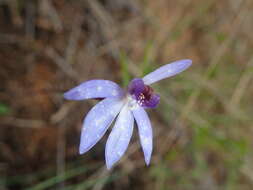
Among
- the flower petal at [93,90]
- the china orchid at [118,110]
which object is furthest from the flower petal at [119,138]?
the flower petal at [93,90]

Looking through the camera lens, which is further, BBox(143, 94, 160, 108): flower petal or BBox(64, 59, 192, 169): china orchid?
BBox(143, 94, 160, 108): flower petal

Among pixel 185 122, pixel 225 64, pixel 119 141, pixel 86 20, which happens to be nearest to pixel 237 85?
pixel 225 64

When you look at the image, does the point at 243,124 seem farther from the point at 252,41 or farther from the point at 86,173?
the point at 86,173

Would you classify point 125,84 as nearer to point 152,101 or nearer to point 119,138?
point 152,101

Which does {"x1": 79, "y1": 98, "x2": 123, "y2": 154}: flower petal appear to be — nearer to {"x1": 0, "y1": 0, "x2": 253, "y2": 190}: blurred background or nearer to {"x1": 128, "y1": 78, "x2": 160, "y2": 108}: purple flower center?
{"x1": 128, "y1": 78, "x2": 160, "y2": 108}: purple flower center

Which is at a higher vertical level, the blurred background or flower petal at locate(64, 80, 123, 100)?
the blurred background

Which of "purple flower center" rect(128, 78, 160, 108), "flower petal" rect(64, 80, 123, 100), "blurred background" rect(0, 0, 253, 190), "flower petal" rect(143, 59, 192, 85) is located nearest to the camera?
"flower petal" rect(64, 80, 123, 100)

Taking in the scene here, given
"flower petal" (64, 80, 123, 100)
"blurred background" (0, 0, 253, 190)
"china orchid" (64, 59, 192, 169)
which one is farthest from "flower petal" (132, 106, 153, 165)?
"blurred background" (0, 0, 253, 190)

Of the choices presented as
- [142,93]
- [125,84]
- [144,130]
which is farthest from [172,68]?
[125,84]
